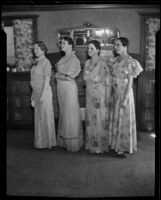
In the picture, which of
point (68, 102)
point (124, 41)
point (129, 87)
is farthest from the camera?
point (68, 102)

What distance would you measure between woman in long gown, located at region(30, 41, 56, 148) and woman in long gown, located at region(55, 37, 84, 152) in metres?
0.12

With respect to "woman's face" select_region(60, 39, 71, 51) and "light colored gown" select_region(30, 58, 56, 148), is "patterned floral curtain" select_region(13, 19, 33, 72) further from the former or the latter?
"woman's face" select_region(60, 39, 71, 51)

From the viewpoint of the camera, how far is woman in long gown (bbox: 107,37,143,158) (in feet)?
12.2

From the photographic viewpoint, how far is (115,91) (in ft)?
12.5

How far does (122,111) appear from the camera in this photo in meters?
3.78

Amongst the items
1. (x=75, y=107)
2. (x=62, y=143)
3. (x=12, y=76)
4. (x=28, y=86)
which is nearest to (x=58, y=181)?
(x=62, y=143)

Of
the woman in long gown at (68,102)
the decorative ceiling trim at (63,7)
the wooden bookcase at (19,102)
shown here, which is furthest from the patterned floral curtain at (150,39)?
the wooden bookcase at (19,102)

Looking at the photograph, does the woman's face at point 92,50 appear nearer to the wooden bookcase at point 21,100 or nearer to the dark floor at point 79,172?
the wooden bookcase at point 21,100

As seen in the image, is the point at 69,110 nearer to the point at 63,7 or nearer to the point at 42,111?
the point at 42,111

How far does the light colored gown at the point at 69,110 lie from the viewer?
392cm

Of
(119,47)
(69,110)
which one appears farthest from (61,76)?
(119,47)

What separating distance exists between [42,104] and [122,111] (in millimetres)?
993

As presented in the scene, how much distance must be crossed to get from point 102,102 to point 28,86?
954 millimetres
